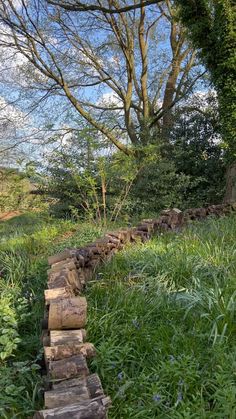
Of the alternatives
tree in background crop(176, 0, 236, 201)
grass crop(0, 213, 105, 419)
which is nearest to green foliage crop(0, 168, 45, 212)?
tree in background crop(176, 0, 236, 201)

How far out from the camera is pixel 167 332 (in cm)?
221

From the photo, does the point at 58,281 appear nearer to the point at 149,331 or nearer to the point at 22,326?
the point at 22,326

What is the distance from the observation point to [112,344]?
6.88 ft

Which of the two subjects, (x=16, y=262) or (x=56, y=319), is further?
(x=16, y=262)

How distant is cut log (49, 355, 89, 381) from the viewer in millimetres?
1726

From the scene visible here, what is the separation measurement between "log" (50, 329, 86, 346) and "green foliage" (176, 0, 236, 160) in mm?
6670

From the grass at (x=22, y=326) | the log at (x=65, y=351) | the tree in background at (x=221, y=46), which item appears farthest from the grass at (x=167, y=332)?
the tree in background at (x=221, y=46)

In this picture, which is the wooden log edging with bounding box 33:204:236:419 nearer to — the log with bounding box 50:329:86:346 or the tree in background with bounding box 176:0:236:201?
the log with bounding box 50:329:86:346

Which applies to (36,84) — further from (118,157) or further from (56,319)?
(56,319)

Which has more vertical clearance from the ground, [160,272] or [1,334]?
[160,272]

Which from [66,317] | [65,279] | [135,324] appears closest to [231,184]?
[65,279]

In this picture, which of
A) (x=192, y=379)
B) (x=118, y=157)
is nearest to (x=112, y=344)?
(x=192, y=379)

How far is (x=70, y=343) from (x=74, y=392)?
0.34 m

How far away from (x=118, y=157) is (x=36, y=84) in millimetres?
5500
